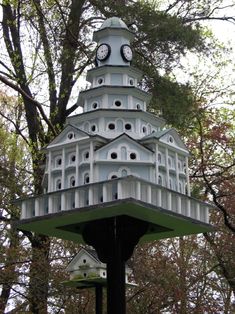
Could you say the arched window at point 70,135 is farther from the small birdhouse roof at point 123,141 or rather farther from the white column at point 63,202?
the white column at point 63,202

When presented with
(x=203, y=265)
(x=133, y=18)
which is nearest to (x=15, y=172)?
(x=133, y=18)

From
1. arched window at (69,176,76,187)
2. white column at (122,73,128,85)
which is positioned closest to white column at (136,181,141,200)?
arched window at (69,176,76,187)

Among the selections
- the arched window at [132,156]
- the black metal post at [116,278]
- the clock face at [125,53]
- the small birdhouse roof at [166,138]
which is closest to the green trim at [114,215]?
the black metal post at [116,278]

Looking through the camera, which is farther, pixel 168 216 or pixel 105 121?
pixel 105 121

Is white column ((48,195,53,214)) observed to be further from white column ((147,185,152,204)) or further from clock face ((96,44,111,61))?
clock face ((96,44,111,61))

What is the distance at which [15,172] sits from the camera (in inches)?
436

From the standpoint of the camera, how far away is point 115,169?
207 inches

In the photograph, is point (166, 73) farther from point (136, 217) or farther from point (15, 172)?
point (136, 217)

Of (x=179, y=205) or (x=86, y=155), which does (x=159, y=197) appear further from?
(x=86, y=155)

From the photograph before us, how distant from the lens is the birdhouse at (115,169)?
15.8 feet

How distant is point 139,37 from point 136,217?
5.55m

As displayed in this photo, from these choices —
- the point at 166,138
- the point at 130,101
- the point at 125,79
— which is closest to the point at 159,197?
the point at 166,138

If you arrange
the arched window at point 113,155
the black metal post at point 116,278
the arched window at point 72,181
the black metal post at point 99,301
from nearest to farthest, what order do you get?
the black metal post at point 116,278, the arched window at point 113,155, the arched window at point 72,181, the black metal post at point 99,301

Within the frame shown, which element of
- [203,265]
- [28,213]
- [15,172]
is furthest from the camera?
[203,265]
